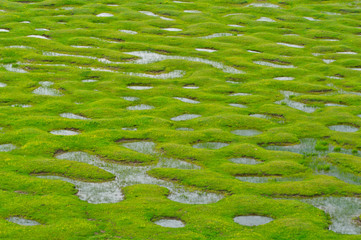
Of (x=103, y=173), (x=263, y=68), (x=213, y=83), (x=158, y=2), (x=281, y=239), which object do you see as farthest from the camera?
(x=158, y=2)

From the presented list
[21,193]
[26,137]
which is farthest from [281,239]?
[26,137]

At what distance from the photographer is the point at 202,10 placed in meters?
69.4

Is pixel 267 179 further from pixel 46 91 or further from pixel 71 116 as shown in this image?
pixel 46 91

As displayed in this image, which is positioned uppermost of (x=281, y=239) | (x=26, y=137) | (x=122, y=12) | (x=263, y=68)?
(x=122, y=12)

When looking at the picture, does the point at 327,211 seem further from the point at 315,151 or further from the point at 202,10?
the point at 202,10

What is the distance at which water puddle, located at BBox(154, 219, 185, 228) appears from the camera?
71.6ft

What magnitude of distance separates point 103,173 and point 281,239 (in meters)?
12.1

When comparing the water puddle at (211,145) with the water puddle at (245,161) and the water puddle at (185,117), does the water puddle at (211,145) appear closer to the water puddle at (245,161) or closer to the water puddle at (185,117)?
the water puddle at (245,161)

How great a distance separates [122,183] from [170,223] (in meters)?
5.38

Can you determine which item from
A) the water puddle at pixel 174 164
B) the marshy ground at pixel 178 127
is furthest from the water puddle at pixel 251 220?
the water puddle at pixel 174 164

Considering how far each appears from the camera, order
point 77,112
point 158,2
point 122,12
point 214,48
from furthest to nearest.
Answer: point 158,2, point 122,12, point 214,48, point 77,112

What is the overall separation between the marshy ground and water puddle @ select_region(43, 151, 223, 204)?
0.12 metres

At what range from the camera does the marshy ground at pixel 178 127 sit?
22281 millimetres

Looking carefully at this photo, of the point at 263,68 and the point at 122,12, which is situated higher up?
the point at 122,12
